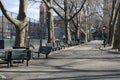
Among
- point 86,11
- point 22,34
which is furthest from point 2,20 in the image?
point 86,11

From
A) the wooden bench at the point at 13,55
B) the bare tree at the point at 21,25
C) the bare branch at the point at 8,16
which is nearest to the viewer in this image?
the wooden bench at the point at 13,55

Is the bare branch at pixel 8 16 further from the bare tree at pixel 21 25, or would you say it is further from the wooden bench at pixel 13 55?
the wooden bench at pixel 13 55

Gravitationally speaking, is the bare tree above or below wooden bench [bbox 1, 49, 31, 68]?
above

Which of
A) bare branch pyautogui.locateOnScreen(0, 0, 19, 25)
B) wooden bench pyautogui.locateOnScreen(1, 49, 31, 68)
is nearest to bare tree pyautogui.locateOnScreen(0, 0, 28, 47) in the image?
bare branch pyautogui.locateOnScreen(0, 0, 19, 25)

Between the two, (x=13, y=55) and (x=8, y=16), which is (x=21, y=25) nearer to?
(x=8, y=16)

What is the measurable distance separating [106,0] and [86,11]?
71.2 feet

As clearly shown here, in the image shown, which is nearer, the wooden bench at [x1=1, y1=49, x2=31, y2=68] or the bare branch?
the wooden bench at [x1=1, y1=49, x2=31, y2=68]

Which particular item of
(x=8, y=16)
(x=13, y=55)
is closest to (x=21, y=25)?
(x=8, y=16)

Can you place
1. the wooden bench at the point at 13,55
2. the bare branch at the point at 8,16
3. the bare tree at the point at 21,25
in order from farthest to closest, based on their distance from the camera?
the bare tree at the point at 21,25
the bare branch at the point at 8,16
the wooden bench at the point at 13,55

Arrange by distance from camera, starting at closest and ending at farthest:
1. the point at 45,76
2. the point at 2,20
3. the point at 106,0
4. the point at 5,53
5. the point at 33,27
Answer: the point at 45,76 < the point at 5,53 < the point at 2,20 < the point at 33,27 < the point at 106,0

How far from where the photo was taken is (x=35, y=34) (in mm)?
55406

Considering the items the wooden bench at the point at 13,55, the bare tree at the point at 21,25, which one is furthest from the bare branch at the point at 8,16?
the wooden bench at the point at 13,55

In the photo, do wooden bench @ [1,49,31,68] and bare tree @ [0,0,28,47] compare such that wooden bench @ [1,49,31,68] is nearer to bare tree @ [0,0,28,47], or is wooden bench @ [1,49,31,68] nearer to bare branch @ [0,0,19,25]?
bare branch @ [0,0,19,25]

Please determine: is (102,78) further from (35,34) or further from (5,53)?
(35,34)
